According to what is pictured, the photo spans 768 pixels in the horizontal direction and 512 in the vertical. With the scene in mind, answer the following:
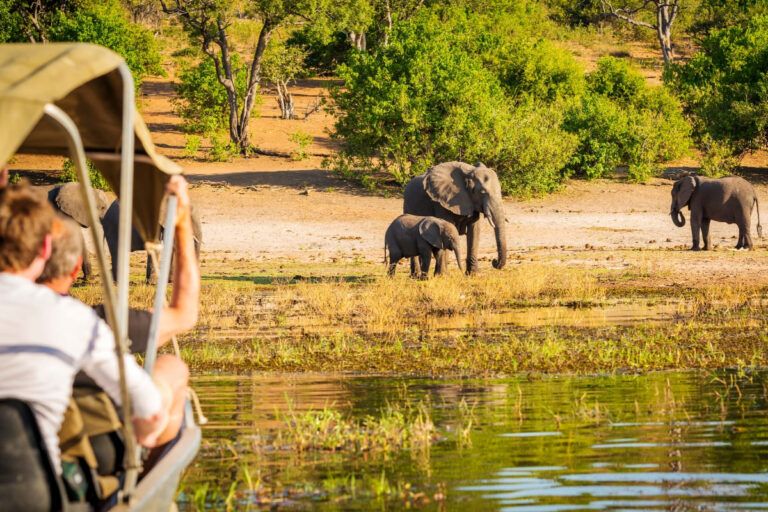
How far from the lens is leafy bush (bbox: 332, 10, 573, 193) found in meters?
33.2

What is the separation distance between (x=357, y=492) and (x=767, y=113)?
33618 millimetres

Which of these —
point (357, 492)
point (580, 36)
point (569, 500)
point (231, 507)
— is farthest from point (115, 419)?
point (580, 36)

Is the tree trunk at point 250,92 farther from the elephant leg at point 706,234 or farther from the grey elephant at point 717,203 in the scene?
the elephant leg at point 706,234

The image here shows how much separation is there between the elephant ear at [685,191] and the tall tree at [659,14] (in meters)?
26.4

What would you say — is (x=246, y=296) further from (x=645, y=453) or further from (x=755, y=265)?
(x=645, y=453)

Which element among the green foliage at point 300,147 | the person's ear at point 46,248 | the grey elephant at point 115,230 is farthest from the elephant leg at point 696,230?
the person's ear at point 46,248

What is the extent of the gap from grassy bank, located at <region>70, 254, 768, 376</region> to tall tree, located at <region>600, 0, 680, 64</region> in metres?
34.9

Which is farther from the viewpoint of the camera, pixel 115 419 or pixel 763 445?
pixel 763 445

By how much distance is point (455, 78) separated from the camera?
34.0 meters

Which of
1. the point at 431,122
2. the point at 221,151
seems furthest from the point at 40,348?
the point at 221,151

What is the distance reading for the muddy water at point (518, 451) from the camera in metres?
6.64

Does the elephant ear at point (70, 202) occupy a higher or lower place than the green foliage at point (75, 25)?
higher

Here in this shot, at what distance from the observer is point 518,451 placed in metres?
7.89

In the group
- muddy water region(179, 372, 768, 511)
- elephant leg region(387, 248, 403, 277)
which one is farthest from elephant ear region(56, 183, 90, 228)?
muddy water region(179, 372, 768, 511)
